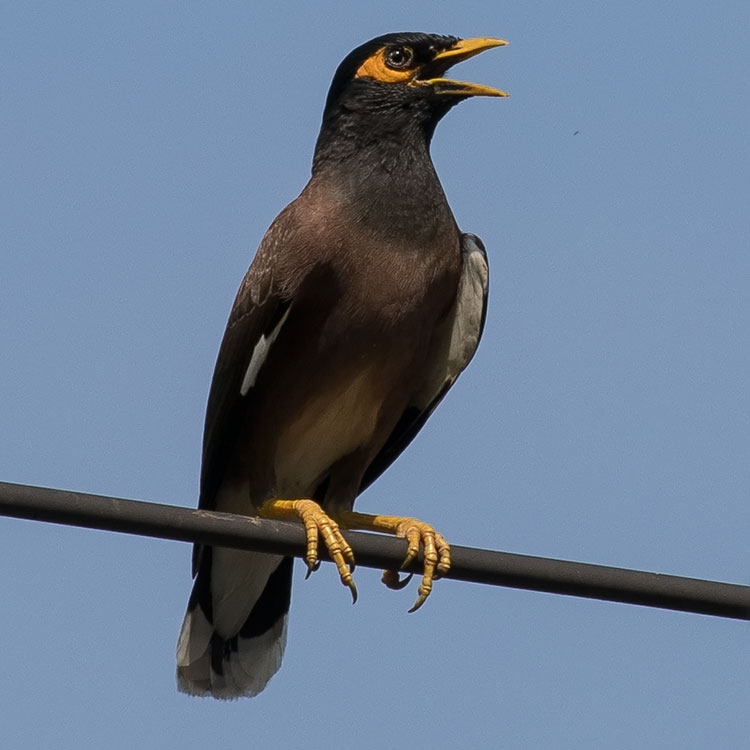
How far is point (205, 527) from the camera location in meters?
2.95

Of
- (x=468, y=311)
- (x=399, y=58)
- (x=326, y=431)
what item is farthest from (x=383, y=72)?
(x=326, y=431)

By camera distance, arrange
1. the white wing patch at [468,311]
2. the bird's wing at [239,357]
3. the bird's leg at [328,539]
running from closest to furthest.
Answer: the bird's leg at [328,539], the bird's wing at [239,357], the white wing patch at [468,311]

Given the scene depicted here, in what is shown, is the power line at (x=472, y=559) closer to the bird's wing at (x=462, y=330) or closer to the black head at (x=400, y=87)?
the bird's wing at (x=462, y=330)

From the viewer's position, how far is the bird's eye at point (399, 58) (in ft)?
17.7

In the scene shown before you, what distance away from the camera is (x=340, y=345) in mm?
4766

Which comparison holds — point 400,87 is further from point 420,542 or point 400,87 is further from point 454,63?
point 420,542

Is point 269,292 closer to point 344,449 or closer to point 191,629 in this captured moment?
point 344,449

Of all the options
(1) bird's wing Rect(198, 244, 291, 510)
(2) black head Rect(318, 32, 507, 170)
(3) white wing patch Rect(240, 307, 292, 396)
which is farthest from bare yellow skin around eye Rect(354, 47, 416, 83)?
(3) white wing patch Rect(240, 307, 292, 396)

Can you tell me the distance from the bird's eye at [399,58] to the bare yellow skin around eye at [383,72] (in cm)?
2

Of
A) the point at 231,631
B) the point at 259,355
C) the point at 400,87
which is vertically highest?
the point at 400,87

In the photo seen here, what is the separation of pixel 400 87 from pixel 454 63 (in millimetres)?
233

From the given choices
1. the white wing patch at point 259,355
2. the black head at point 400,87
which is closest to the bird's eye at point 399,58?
the black head at point 400,87

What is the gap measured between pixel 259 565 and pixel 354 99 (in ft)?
5.98

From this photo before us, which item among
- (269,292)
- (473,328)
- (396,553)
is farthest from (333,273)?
(396,553)
